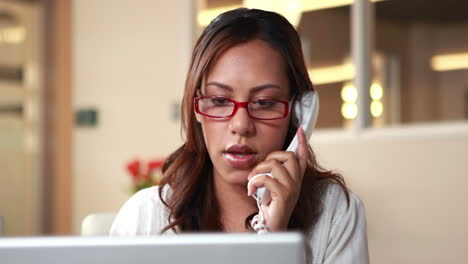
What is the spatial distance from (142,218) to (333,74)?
2386mm

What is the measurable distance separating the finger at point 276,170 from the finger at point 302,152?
0.04m

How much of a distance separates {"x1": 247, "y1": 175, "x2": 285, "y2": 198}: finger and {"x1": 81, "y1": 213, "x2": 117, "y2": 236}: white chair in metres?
0.41

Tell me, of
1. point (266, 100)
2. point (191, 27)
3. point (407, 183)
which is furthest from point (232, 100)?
point (191, 27)

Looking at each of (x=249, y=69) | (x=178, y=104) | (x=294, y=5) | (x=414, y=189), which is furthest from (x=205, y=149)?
(x=178, y=104)

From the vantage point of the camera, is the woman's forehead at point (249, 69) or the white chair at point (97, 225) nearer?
the woman's forehead at point (249, 69)

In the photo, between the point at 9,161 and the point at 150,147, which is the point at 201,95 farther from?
the point at 9,161

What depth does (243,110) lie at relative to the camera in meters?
1.16

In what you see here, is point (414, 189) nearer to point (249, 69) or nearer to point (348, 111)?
point (348, 111)

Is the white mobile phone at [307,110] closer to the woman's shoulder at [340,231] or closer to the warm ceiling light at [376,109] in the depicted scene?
the woman's shoulder at [340,231]

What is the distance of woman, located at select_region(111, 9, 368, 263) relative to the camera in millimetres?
1161

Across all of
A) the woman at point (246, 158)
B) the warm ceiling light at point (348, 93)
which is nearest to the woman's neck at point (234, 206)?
the woman at point (246, 158)

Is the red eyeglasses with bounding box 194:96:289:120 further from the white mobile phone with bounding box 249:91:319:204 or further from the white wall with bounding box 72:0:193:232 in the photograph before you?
the white wall with bounding box 72:0:193:232

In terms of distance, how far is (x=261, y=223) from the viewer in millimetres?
1133

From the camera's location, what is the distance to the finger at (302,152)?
119 centimetres
